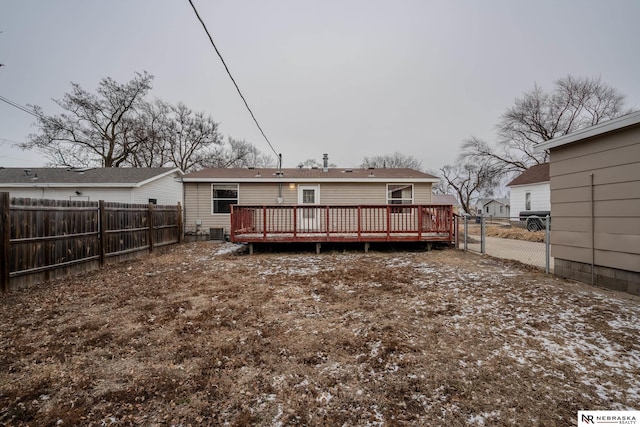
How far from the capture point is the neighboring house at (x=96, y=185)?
9969 millimetres

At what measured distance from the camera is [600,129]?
13.2 feet

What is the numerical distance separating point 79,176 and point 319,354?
1299 cm

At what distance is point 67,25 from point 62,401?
43.0 feet

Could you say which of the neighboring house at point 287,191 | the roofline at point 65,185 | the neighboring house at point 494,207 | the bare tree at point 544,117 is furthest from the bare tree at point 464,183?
the roofline at point 65,185

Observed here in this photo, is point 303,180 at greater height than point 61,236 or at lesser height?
greater

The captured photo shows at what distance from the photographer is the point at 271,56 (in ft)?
30.2

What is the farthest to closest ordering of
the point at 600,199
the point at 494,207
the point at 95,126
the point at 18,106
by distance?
the point at 494,207, the point at 95,126, the point at 18,106, the point at 600,199

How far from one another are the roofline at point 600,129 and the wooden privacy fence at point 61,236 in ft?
29.7

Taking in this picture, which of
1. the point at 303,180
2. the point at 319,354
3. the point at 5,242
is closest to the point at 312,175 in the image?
the point at 303,180

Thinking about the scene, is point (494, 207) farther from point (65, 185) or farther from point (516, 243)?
point (65, 185)

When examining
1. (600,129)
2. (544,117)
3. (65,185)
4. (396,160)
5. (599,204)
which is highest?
(396,160)

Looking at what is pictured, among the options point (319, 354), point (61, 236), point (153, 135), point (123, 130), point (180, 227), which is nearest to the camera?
point (319, 354)

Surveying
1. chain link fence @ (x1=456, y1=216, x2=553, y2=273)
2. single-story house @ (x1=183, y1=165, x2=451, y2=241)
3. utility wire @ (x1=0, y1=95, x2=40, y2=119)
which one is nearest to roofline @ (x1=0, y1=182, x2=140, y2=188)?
single-story house @ (x1=183, y1=165, x2=451, y2=241)

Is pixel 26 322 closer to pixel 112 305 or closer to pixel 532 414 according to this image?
pixel 112 305
